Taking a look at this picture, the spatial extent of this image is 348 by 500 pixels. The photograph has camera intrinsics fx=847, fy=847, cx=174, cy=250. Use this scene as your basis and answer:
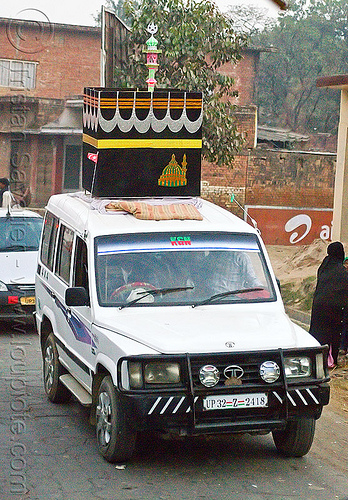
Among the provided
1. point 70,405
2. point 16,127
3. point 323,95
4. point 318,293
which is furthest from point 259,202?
point 323,95

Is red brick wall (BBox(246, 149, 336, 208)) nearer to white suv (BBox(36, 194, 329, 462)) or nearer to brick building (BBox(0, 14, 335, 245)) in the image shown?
brick building (BBox(0, 14, 335, 245))

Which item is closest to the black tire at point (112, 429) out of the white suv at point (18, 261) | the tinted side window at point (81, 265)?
the tinted side window at point (81, 265)

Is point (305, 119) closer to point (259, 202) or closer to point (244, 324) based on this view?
point (259, 202)

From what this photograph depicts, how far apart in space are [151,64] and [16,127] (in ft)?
56.1

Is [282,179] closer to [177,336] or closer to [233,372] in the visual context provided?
[177,336]

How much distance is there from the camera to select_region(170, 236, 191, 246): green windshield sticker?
7445 millimetres

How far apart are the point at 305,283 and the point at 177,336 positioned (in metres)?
9.57

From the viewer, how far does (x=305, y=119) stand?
2092 inches

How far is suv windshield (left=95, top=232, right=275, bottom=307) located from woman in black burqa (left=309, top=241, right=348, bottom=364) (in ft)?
9.56

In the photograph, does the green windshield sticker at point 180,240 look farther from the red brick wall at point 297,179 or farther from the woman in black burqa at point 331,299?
the red brick wall at point 297,179

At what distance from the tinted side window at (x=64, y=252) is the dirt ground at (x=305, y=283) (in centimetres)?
330

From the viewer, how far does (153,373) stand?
20.1 feet

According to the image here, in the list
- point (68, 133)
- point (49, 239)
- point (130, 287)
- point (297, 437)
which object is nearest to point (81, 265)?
point (130, 287)

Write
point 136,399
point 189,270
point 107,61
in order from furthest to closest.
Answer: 1. point 107,61
2. point 189,270
3. point 136,399
